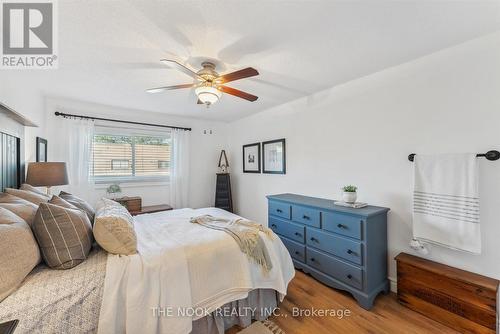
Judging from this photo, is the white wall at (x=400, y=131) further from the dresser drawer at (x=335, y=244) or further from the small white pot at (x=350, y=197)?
the dresser drawer at (x=335, y=244)

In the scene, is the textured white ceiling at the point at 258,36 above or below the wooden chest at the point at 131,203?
above

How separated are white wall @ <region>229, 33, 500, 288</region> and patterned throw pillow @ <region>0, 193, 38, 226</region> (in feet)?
9.56

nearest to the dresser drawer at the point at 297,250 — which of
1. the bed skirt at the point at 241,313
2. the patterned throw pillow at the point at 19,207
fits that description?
the bed skirt at the point at 241,313

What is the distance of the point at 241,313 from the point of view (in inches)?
69.7

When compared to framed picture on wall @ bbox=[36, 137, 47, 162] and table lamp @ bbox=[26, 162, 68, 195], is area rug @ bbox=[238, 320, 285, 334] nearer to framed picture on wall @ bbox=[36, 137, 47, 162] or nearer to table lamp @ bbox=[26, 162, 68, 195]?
table lamp @ bbox=[26, 162, 68, 195]

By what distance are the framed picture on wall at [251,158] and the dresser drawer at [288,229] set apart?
1.31m

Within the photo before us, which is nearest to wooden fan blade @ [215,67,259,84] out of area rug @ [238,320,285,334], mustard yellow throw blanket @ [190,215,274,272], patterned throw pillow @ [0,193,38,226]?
mustard yellow throw blanket @ [190,215,274,272]

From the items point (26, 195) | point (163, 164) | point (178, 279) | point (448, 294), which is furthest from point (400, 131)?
point (163, 164)

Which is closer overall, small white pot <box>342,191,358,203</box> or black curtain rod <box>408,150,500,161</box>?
black curtain rod <box>408,150,500,161</box>

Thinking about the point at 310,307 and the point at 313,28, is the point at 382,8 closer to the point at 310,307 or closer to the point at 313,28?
the point at 313,28

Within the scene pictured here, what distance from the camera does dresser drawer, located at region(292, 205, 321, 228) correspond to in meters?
2.46

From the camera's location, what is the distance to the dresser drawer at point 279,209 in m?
2.81

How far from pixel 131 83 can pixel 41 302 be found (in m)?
2.33

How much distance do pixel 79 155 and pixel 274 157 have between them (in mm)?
3123
